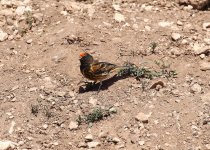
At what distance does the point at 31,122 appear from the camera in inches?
319

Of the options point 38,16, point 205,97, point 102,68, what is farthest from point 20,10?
point 205,97

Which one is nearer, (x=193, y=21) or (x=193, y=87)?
(x=193, y=87)

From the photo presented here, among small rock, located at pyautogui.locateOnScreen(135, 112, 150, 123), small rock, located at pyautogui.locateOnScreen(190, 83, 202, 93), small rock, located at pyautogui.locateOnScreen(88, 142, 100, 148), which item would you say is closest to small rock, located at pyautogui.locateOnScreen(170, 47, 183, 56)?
small rock, located at pyautogui.locateOnScreen(190, 83, 202, 93)

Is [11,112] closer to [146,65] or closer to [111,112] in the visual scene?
[111,112]

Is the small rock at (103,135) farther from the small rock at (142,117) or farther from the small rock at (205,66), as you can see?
the small rock at (205,66)

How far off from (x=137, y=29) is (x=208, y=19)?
4.44 feet

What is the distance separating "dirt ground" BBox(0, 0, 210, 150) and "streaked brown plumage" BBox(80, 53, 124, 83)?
211 mm

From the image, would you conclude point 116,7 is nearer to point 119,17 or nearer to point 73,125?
point 119,17

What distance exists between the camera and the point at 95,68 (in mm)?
8938

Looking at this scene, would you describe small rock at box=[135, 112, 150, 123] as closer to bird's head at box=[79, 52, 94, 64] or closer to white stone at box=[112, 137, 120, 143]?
white stone at box=[112, 137, 120, 143]

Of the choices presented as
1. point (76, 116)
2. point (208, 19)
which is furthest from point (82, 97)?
point (208, 19)

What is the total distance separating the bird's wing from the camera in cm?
883

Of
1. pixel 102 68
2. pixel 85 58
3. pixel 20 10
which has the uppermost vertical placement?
pixel 20 10

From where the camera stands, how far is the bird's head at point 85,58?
8875 mm
